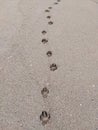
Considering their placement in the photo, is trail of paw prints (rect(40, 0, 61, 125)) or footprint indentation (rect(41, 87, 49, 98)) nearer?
trail of paw prints (rect(40, 0, 61, 125))

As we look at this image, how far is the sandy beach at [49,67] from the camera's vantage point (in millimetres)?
2189

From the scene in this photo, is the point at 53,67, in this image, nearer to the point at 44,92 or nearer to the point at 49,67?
the point at 49,67

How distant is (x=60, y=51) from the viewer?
316 cm

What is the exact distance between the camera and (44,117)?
2170 millimetres

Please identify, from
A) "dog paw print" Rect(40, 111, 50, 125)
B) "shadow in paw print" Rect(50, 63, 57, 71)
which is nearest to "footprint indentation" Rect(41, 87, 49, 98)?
"dog paw print" Rect(40, 111, 50, 125)

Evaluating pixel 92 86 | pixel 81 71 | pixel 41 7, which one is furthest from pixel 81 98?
pixel 41 7

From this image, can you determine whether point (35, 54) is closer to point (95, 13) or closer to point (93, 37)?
point (93, 37)

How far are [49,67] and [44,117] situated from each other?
34.0 inches

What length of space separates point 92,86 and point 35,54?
1.03m

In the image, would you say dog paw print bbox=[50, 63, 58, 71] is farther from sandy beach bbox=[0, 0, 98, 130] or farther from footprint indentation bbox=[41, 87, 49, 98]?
footprint indentation bbox=[41, 87, 49, 98]

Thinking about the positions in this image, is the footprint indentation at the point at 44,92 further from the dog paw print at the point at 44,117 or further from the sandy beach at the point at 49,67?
the dog paw print at the point at 44,117

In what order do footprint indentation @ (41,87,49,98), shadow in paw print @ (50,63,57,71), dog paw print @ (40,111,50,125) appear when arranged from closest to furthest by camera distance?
dog paw print @ (40,111,50,125)
footprint indentation @ (41,87,49,98)
shadow in paw print @ (50,63,57,71)

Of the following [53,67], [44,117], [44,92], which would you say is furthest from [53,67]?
[44,117]

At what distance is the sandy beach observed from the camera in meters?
2.19
